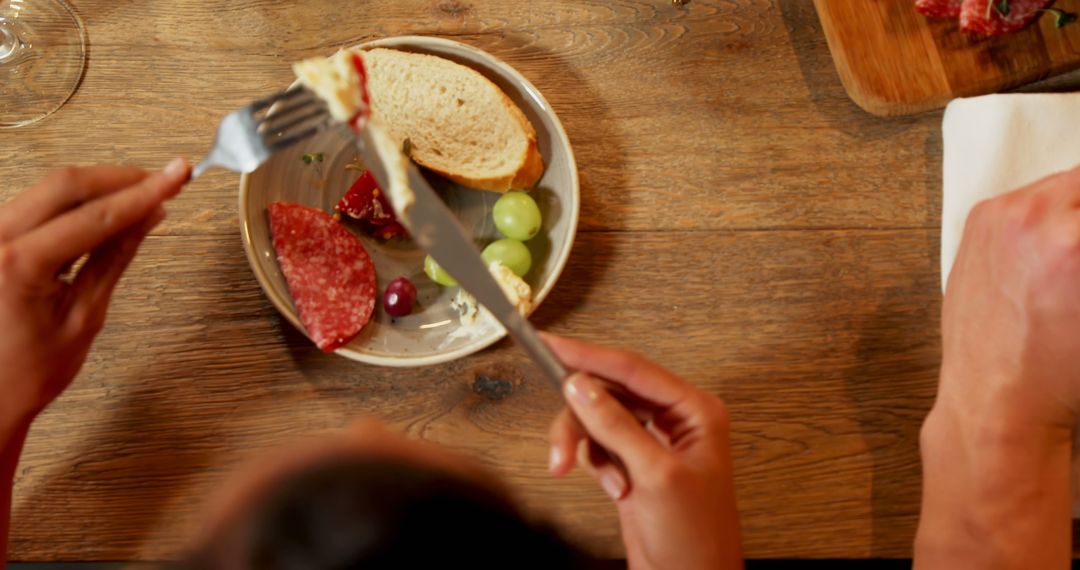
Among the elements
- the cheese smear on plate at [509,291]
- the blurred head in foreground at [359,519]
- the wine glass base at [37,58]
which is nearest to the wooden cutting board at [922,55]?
the cheese smear on plate at [509,291]

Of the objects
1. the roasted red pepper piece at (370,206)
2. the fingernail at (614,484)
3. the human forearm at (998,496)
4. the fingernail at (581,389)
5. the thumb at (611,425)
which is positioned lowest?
the human forearm at (998,496)

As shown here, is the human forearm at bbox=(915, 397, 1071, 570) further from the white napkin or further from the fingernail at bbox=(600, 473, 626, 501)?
the fingernail at bbox=(600, 473, 626, 501)

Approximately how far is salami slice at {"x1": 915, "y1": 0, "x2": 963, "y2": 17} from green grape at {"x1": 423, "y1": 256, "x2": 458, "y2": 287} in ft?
2.29

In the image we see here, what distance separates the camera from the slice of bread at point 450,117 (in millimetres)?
909

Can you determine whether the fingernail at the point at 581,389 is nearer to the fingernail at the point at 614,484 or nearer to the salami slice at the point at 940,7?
the fingernail at the point at 614,484

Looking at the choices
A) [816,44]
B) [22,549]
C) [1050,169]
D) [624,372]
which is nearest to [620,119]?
[816,44]

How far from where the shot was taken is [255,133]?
2.44 ft

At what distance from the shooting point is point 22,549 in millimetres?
860

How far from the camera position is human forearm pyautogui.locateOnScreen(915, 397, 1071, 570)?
32.9 inches

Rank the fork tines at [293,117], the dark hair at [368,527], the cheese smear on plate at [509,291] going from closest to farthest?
the dark hair at [368,527], the fork tines at [293,117], the cheese smear on plate at [509,291]

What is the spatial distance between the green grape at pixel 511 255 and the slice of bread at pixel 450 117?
3.0 inches

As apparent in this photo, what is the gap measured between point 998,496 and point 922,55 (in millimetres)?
550

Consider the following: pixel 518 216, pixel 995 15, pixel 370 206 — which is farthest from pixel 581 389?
pixel 995 15

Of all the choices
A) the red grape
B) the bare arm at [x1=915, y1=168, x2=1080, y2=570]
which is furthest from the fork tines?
the bare arm at [x1=915, y1=168, x2=1080, y2=570]
